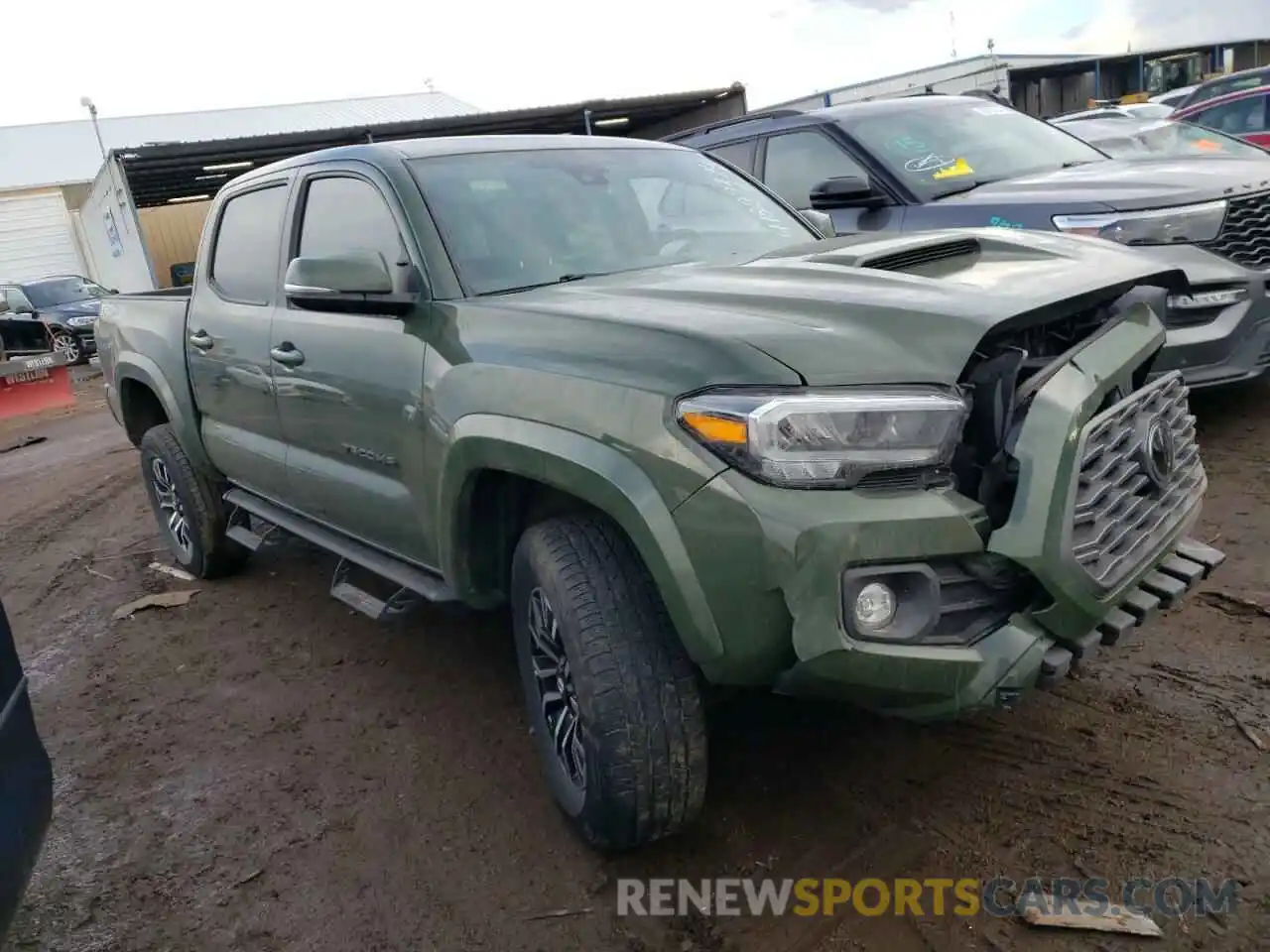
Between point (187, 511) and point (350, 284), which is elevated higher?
point (350, 284)

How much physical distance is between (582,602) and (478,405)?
620 mm

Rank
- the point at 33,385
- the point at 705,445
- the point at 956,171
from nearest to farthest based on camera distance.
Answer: the point at 705,445 → the point at 956,171 → the point at 33,385

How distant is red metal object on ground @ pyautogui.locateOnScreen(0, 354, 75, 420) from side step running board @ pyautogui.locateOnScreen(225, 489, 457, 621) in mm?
9380

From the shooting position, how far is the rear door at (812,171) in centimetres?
575

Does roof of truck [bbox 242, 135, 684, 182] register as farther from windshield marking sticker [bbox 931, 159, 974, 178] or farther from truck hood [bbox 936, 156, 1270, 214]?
windshield marking sticker [bbox 931, 159, 974, 178]

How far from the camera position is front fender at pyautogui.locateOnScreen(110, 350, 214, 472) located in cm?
468

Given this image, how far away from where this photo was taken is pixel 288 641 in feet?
14.3

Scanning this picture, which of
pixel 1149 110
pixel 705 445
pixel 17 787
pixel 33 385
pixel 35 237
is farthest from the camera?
pixel 35 237

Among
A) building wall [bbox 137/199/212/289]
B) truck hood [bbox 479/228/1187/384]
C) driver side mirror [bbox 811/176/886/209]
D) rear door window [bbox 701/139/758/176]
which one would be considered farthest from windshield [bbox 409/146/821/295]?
building wall [bbox 137/199/212/289]

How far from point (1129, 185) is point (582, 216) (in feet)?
10.3

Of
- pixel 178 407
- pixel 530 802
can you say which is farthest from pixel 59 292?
pixel 530 802

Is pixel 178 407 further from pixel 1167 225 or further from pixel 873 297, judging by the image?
pixel 1167 225

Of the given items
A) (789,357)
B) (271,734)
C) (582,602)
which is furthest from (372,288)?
(271,734)

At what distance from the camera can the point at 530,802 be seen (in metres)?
2.97
